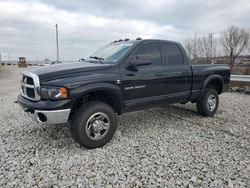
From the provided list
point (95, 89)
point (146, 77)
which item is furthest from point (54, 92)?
point (146, 77)

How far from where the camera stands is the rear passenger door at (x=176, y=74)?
15.5 feet

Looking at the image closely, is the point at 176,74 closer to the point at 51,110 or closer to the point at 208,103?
the point at 208,103

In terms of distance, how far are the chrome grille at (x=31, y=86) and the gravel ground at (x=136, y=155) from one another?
885mm

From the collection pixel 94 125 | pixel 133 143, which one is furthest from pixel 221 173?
pixel 94 125

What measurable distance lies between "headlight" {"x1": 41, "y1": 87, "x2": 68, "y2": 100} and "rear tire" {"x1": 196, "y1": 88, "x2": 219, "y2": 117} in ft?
11.6

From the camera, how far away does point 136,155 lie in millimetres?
3492

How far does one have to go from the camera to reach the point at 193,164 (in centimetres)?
321

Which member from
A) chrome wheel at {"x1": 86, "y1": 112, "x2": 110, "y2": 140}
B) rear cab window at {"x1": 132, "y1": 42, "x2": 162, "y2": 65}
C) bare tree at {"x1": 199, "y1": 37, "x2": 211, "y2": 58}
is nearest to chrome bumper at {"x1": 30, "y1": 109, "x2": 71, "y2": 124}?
chrome wheel at {"x1": 86, "y1": 112, "x2": 110, "y2": 140}

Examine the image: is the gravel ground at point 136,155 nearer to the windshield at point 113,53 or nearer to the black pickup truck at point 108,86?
the black pickup truck at point 108,86

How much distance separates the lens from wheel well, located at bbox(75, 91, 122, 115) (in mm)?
3842

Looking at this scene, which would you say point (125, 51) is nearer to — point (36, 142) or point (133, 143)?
point (133, 143)

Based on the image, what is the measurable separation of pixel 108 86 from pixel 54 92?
0.88 m

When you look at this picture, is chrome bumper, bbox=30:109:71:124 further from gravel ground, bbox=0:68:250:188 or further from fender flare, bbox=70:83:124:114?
gravel ground, bbox=0:68:250:188

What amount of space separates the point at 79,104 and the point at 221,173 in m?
2.43
